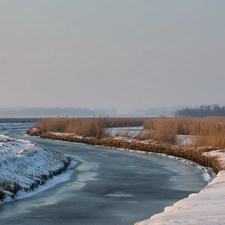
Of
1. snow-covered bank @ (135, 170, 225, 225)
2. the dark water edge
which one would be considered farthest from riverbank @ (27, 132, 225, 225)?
A: the dark water edge

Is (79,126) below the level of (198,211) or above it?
above

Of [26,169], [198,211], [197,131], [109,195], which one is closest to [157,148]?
[197,131]

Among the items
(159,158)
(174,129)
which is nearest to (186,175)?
(159,158)

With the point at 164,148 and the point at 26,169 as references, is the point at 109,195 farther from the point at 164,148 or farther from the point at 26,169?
the point at 164,148

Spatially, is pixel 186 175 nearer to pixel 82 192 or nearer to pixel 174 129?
pixel 82 192

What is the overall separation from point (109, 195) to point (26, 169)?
2979mm

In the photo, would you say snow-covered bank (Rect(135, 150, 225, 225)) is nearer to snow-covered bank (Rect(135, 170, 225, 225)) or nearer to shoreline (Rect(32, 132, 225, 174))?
snow-covered bank (Rect(135, 170, 225, 225))

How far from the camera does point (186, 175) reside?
14.5m

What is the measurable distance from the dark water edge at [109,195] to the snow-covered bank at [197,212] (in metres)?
0.97

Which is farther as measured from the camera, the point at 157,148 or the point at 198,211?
the point at 157,148

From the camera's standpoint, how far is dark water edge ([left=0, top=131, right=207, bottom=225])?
8.59 metres

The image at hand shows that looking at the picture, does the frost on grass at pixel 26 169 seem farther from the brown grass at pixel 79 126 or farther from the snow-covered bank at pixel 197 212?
the brown grass at pixel 79 126

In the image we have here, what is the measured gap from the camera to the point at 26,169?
12.9 m

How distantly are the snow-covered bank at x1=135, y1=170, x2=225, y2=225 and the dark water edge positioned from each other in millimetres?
965
